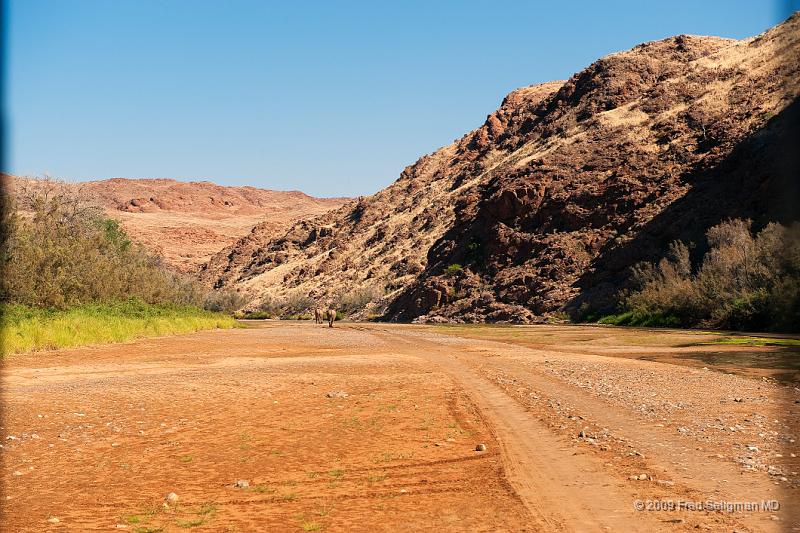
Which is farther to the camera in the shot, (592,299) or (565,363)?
(592,299)

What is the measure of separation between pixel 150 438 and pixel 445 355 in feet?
58.2

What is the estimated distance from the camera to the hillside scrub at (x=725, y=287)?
40.0 meters

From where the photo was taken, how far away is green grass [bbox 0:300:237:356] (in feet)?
89.5

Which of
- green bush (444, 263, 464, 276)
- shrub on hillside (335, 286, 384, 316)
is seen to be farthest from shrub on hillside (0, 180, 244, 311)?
shrub on hillside (335, 286, 384, 316)

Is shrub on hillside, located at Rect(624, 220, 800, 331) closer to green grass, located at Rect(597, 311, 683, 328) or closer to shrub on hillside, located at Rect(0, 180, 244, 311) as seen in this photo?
green grass, located at Rect(597, 311, 683, 328)

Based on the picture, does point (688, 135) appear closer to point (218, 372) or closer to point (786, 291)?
point (786, 291)

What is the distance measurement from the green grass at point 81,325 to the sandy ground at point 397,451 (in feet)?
24.7

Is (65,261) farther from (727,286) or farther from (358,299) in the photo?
(358,299)

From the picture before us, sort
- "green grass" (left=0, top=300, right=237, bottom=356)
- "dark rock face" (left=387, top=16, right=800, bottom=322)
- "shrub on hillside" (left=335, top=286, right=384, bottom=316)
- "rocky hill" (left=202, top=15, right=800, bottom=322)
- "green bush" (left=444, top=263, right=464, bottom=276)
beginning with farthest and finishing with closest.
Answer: "shrub on hillside" (left=335, top=286, right=384, bottom=316), "green bush" (left=444, top=263, right=464, bottom=276), "rocky hill" (left=202, top=15, right=800, bottom=322), "dark rock face" (left=387, top=16, right=800, bottom=322), "green grass" (left=0, top=300, right=237, bottom=356)

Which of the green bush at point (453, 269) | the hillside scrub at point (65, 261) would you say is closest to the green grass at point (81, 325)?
the hillside scrub at point (65, 261)

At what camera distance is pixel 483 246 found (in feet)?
262

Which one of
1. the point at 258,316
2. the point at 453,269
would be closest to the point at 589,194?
the point at 453,269

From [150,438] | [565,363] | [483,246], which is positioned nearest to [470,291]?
[483,246]

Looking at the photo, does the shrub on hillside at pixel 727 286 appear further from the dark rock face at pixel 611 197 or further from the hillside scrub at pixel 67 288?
the hillside scrub at pixel 67 288
